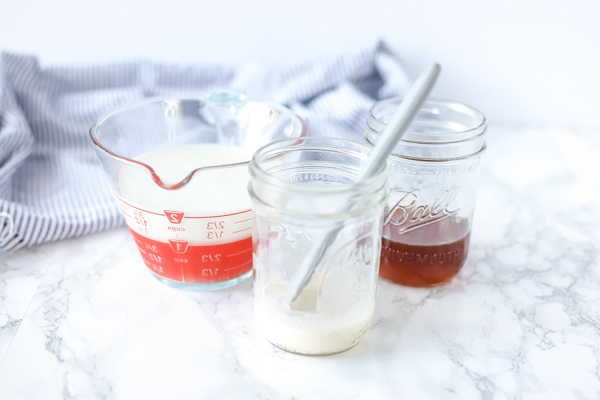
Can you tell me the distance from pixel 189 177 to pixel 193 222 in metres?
0.08

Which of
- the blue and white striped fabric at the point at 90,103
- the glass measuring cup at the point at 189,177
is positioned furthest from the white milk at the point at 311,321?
the blue and white striped fabric at the point at 90,103

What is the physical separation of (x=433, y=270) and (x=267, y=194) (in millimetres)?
297

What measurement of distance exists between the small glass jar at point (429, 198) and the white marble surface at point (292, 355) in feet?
0.16

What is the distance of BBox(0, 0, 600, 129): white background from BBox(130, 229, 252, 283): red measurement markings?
0.63m

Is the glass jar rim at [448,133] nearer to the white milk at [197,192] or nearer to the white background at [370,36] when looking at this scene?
the white milk at [197,192]

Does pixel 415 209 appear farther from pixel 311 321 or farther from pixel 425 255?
pixel 311 321

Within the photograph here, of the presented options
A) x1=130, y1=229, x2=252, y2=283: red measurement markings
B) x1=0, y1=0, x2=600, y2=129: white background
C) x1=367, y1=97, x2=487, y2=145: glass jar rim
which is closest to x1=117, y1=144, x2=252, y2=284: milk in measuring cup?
x1=130, y1=229, x2=252, y2=283: red measurement markings

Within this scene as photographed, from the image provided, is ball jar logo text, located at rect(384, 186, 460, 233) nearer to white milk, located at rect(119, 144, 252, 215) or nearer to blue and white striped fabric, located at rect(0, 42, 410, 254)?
white milk, located at rect(119, 144, 252, 215)

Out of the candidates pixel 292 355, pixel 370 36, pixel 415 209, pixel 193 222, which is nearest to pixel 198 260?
pixel 193 222

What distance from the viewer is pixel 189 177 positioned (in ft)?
2.33

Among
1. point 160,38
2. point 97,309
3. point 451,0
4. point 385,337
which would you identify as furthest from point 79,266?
point 451,0

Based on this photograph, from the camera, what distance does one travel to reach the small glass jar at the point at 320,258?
0.67 metres

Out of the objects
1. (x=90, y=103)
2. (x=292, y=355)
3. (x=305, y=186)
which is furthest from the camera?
(x=90, y=103)

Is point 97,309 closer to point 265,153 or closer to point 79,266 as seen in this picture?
point 79,266
